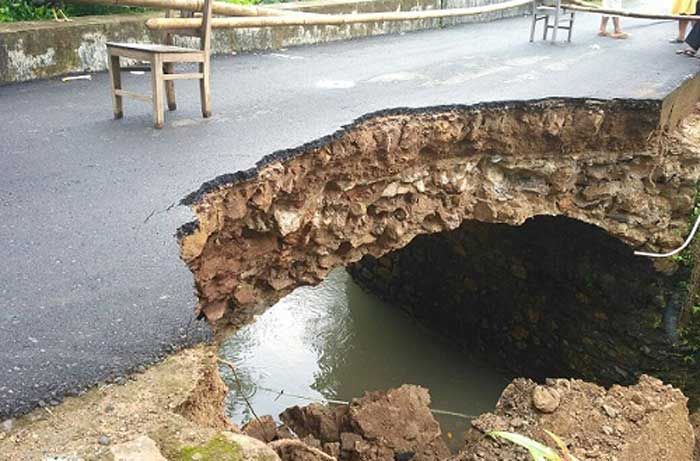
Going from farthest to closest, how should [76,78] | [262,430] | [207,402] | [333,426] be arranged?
[76,78] < [333,426] < [262,430] < [207,402]

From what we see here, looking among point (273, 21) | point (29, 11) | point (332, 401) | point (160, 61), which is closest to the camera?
point (160, 61)

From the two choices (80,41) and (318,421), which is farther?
(80,41)

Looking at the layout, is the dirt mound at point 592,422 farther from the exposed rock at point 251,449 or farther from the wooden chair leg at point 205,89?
the wooden chair leg at point 205,89

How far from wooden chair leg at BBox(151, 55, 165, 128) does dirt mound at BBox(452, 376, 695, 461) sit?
3.36 m

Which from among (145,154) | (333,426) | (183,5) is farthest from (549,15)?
(145,154)

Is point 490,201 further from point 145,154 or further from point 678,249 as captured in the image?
point 145,154

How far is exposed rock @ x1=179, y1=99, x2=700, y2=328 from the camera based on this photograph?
467cm

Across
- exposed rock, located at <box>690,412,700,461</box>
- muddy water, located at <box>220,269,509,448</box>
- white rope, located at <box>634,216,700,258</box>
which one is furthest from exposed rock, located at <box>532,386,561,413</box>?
muddy water, located at <box>220,269,509,448</box>

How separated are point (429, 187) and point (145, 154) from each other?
8.55 ft

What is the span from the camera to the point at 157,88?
523 cm

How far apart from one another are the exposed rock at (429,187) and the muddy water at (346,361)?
282 cm

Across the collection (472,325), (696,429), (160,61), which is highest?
(160,61)

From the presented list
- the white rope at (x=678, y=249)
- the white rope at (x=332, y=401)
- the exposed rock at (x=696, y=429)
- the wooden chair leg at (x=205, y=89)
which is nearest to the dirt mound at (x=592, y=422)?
the exposed rock at (x=696, y=429)

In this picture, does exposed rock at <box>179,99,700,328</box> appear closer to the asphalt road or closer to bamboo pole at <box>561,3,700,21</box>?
the asphalt road
